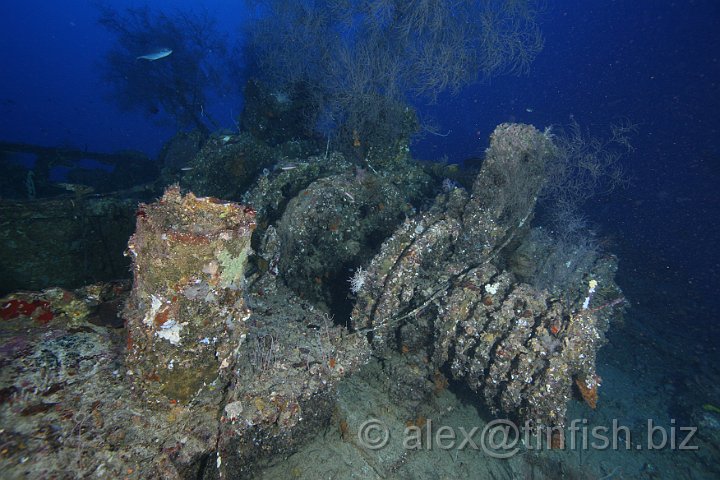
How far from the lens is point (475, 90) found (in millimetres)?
73375

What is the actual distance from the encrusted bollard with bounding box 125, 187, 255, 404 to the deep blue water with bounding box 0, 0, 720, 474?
431 inches

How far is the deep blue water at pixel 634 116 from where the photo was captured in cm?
1688

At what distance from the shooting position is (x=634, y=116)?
156 feet

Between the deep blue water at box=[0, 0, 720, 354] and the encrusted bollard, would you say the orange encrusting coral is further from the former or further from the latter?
the deep blue water at box=[0, 0, 720, 354]

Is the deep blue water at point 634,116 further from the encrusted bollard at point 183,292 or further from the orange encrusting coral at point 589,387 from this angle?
the encrusted bollard at point 183,292

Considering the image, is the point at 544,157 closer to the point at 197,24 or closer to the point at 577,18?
the point at 197,24

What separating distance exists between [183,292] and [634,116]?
62233mm

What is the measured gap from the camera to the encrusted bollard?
2.58m

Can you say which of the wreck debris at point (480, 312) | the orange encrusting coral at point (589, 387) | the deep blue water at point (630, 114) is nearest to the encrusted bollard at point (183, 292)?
the wreck debris at point (480, 312)

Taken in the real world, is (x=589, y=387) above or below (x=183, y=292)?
below

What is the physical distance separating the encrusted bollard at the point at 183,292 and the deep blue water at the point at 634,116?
10957mm

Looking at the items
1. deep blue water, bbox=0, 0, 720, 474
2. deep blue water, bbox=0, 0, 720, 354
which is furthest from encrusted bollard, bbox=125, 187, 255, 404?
deep blue water, bbox=0, 0, 720, 474

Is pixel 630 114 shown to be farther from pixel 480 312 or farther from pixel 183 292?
pixel 183 292

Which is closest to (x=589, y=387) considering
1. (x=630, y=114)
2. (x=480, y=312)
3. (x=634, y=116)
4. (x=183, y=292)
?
(x=480, y=312)
